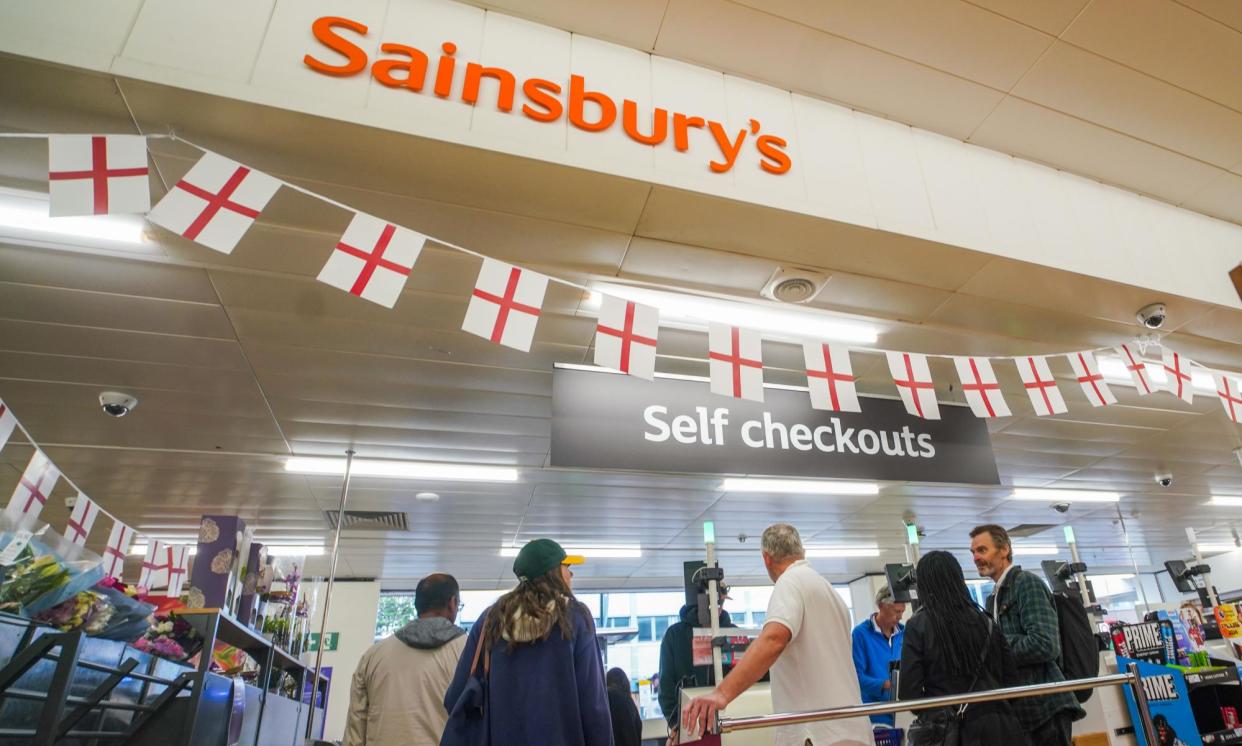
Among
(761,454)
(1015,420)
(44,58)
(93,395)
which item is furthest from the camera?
(1015,420)

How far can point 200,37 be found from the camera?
237 centimetres

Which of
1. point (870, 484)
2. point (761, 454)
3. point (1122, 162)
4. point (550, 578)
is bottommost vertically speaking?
point (550, 578)

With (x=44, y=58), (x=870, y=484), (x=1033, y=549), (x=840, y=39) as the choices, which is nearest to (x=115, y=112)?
(x=44, y=58)

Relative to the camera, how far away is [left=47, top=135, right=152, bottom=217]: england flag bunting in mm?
2166

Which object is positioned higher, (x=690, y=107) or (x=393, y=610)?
(x=690, y=107)

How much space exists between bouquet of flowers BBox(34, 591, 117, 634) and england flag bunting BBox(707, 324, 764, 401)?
101 inches

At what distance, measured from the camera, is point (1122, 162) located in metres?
3.87

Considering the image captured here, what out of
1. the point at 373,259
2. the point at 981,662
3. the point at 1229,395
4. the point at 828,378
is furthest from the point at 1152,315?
the point at 373,259

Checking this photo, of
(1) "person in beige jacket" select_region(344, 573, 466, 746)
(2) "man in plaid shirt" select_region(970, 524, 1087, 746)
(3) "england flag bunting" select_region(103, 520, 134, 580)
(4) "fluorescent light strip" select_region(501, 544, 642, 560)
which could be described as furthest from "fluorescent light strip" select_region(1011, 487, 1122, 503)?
(3) "england flag bunting" select_region(103, 520, 134, 580)

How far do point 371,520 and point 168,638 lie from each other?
16.8ft

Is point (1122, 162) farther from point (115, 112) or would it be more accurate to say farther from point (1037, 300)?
point (115, 112)

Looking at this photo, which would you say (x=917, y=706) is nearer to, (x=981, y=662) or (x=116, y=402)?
(x=981, y=662)

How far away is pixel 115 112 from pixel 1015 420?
6585 mm

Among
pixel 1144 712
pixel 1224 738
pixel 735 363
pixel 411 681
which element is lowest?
pixel 1224 738
